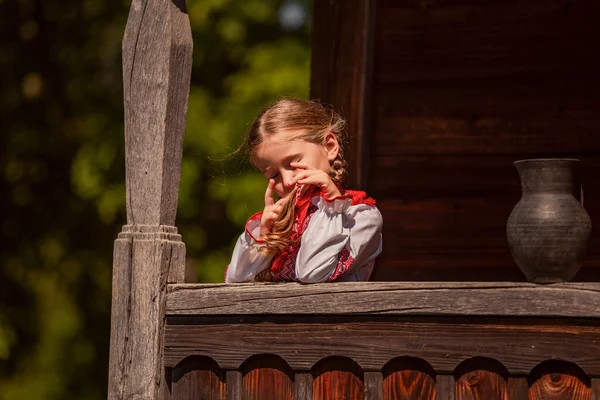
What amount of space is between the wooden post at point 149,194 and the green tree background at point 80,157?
6747 mm

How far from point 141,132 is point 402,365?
4.46 feet

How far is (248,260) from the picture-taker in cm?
425

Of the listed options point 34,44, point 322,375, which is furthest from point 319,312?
point 34,44

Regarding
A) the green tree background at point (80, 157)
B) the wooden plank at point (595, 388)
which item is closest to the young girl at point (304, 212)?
the wooden plank at point (595, 388)

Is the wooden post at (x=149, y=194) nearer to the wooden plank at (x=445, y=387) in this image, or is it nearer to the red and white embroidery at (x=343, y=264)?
the red and white embroidery at (x=343, y=264)

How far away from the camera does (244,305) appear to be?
3.85m

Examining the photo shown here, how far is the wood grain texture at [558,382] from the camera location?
11.1 feet

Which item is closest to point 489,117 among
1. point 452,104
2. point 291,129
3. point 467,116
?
point 467,116

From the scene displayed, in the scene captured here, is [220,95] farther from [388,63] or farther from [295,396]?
[295,396]

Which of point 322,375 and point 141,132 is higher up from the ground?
point 141,132

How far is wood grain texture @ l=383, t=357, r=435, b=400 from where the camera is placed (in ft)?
11.8

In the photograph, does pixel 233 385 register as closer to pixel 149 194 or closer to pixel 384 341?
pixel 384 341

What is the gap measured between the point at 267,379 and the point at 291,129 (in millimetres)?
1045

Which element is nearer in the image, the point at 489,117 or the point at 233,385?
the point at 233,385
